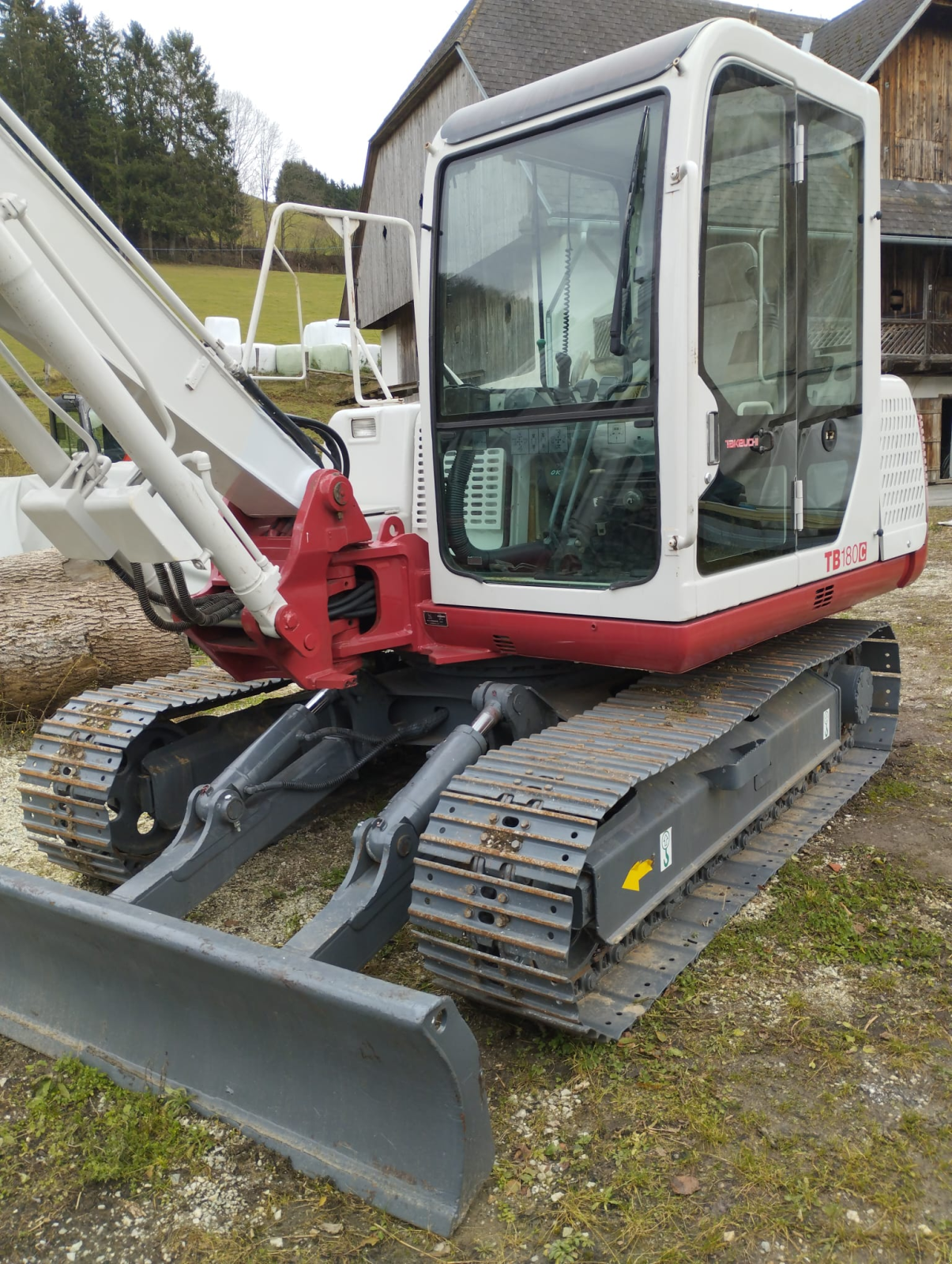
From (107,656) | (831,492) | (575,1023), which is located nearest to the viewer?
(575,1023)

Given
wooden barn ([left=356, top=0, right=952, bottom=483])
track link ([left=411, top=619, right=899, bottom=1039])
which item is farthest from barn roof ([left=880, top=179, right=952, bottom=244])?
track link ([left=411, top=619, right=899, bottom=1039])

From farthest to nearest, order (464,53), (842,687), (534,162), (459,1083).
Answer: (464,53) → (842,687) → (534,162) → (459,1083)

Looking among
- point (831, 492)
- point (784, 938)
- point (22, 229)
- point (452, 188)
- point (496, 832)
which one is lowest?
point (784, 938)

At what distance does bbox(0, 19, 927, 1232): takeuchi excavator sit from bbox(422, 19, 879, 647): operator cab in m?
0.01

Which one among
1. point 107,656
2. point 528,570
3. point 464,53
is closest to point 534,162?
point 528,570

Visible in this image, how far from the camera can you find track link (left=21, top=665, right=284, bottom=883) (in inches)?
151

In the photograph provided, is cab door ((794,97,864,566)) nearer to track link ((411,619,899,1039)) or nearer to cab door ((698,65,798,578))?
cab door ((698,65,798,578))

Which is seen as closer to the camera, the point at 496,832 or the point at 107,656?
the point at 496,832

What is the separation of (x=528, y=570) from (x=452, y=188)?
53.8 inches

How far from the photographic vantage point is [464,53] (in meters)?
16.9

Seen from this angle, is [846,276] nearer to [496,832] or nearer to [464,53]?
[496,832]

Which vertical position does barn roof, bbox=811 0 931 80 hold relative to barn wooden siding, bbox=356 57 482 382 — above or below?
A: above

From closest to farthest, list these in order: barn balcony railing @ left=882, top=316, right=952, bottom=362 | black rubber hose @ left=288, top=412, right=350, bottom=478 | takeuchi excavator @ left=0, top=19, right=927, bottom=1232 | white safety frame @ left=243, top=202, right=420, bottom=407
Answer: takeuchi excavator @ left=0, top=19, right=927, bottom=1232 < white safety frame @ left=243, top=202, right=420, bottom=407 < black rubber hose @ left=288, top=412, right=350, bottom=478 < barn balcony railing @ left=882, top=316, right=952, bottom=362

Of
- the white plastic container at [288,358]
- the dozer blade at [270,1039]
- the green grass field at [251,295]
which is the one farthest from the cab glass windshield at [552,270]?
the green grass field at [251,295]
